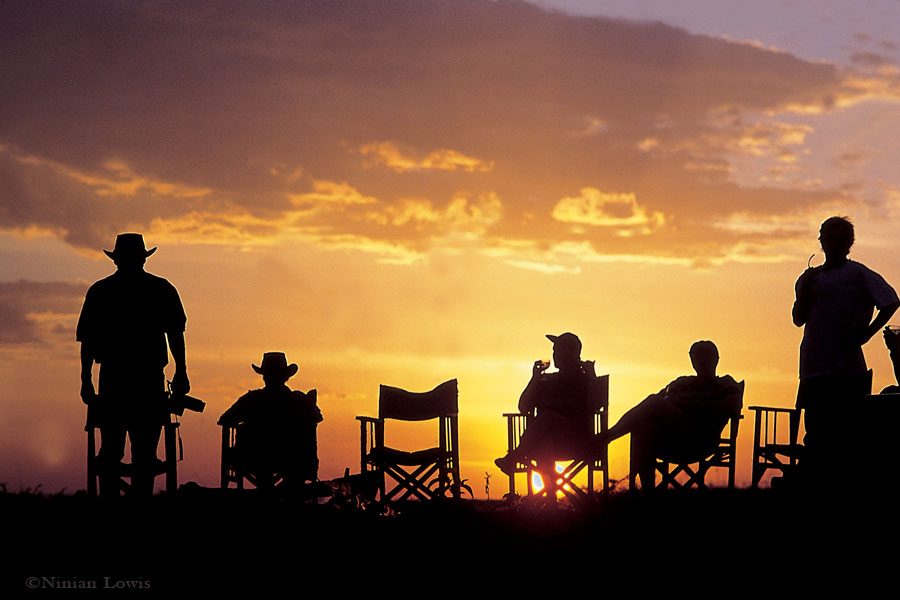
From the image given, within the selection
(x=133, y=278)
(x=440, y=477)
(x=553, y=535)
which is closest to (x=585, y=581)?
(x=553, y=535)

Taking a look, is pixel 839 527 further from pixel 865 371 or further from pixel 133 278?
pixel 133 278

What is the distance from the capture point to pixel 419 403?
10680 millimetres

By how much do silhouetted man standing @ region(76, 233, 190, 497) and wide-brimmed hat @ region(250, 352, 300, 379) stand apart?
2.18 metres

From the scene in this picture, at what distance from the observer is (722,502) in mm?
8812

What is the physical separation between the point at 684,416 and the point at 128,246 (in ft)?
15.1

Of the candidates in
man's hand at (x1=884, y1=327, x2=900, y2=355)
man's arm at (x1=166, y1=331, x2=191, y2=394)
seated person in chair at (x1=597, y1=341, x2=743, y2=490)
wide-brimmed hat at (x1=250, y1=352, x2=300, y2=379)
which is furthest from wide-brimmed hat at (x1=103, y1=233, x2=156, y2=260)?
man's hand at (x1=884, y1=327, x2=900, y2=355)

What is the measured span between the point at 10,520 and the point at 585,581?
13.0 feet

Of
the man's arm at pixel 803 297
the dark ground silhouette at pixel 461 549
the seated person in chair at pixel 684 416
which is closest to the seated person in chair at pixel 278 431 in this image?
the dark ground silhouette at pixel 461 549

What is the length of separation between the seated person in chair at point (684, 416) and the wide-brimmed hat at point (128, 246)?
13.5 feet

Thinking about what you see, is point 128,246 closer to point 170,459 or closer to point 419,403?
point 170,459

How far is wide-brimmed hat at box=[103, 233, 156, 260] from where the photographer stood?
23.5 feet

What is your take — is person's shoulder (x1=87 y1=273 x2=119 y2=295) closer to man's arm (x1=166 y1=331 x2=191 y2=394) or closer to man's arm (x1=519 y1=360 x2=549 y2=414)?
man's arm (x1=166 y1=331 x2=191 y2=394)

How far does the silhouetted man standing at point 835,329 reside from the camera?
682 centimetres

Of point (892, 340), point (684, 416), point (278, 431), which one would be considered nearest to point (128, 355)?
point (278, 431)
